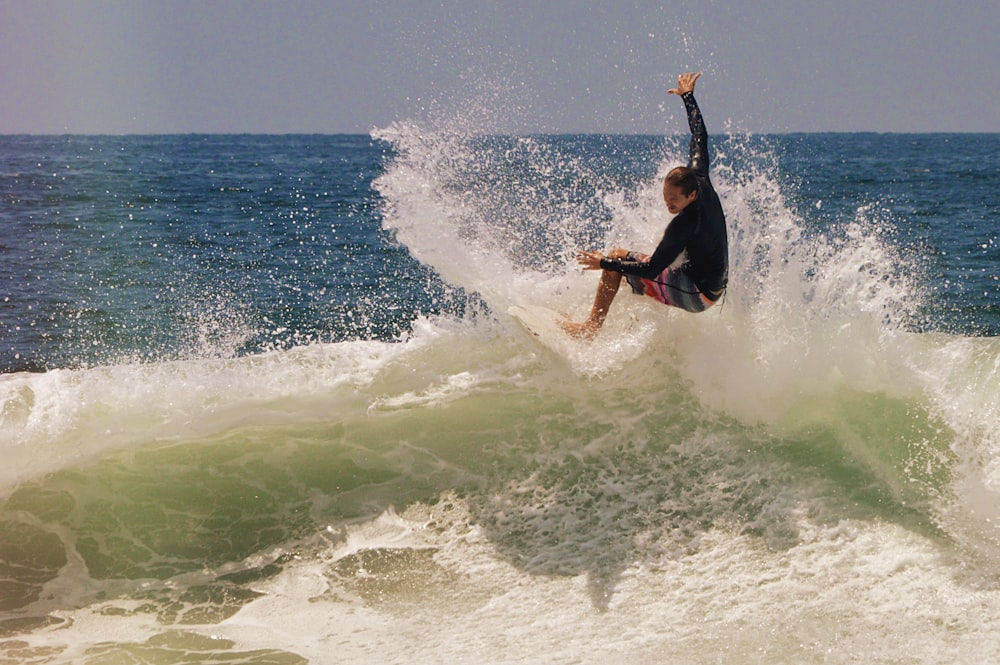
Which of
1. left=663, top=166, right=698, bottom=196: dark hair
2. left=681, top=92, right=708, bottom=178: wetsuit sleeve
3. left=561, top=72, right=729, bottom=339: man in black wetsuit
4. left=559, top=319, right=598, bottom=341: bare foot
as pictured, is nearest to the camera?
left=663, top=166, right=698, bottom=196: dark hair

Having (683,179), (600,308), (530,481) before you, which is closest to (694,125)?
(683,179)

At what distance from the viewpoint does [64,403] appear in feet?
23.3

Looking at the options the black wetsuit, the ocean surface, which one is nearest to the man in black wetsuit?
the black wetsuit

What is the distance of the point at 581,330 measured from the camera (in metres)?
7.17

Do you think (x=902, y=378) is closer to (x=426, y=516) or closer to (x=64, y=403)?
(x=426, y=516)

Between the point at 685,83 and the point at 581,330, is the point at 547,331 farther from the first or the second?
the point at 685,83

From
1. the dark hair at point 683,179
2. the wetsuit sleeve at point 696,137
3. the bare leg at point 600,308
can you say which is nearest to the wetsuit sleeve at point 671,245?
the dark hair at point 683,179

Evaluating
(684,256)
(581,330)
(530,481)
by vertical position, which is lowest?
(530,481)

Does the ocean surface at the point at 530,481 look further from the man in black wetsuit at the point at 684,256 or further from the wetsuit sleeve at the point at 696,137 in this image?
the wetsuit sleeve at the point at 696,137

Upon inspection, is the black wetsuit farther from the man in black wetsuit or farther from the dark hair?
the dark hair

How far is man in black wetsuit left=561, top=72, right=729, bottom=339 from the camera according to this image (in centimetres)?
637

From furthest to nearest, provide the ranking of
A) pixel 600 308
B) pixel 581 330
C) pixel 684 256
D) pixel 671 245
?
1. pixel 581 330
2. pixel 600 308
3. pixel 684 256
4. pixel 671 245

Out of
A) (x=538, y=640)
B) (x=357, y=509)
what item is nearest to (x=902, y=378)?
(x=538, y=640)

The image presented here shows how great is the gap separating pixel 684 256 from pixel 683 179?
0.61m
